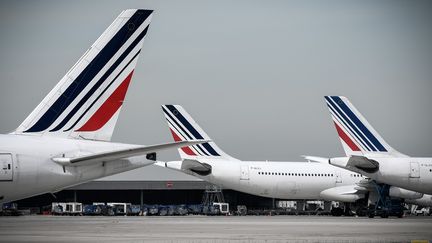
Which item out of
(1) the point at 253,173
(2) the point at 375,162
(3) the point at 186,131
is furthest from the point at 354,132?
(3) the point at 186,131

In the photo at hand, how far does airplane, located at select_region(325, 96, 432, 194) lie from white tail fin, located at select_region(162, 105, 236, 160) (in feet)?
41.5

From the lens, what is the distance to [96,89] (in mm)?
26391

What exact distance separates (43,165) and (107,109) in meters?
3.21

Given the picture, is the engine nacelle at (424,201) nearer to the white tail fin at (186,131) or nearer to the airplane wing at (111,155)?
the white tail fin at (186,131)

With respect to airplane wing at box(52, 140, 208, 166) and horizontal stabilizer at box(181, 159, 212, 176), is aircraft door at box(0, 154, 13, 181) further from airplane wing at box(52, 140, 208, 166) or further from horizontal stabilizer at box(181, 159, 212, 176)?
horizontal stabilizer at box(181, 159, 212, 176)

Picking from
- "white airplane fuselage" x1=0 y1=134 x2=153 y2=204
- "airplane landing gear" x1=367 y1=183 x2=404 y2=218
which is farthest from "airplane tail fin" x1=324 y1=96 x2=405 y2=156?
"white airplane fuselage" x1=0 y1=134 x2=153 y2=204

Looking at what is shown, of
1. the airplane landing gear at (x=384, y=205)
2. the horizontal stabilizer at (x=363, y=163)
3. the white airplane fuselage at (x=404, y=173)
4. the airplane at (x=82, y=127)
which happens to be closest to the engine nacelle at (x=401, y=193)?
the airplane landing gear at (x=384, y=205)

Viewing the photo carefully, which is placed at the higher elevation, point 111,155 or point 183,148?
point 183,148

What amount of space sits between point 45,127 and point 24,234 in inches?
541

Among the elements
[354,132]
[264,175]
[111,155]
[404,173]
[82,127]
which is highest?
[354,132]

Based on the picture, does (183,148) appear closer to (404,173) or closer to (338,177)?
(338,177)

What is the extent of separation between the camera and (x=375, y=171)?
215ft

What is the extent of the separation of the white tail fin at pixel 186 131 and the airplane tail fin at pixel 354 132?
41.2ft

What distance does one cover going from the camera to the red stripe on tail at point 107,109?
2645 centimetres
